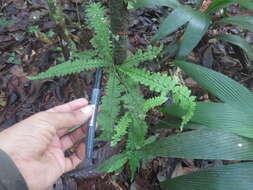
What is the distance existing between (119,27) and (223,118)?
2.85ft

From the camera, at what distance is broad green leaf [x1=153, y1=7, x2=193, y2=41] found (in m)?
2.53

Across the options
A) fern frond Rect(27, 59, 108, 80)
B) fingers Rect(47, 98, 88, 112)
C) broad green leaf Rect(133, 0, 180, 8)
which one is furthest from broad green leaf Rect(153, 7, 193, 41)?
fingers Rect(47, 98, 88, 112)

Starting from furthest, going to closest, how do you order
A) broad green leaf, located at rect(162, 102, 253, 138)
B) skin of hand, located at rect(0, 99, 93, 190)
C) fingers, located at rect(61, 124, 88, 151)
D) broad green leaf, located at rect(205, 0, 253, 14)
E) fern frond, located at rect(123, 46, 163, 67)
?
broad green leaf, located at rect(205, 0, 253, 14), fingers, located at rect(61, 124, 88, 151), fern frond, located at rect(123, 46, 163, 67), broad green leaf, located at rect(162, 102, 253, 138), skin of hand, located at rect(0, 99, 93, 190)

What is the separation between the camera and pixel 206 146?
1852 millimetres

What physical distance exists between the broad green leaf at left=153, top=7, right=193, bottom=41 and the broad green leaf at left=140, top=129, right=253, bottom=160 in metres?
0.95

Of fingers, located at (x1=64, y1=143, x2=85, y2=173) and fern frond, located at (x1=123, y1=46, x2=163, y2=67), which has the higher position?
fern frond, located at (x1=123, y1=46, x2=163, y2=67)

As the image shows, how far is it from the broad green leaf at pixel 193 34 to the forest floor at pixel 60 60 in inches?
14.2

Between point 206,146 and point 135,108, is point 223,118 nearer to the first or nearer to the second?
point 206,146

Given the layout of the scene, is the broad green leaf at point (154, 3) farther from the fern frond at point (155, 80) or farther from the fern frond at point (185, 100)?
the fern frond at point (185, 100)

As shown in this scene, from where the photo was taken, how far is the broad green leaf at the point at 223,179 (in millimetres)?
1778

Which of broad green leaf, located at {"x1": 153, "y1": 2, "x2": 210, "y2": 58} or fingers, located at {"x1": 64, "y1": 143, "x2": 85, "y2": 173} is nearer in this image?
fingers, located at {"x1": 64, "y1": 143, "x2": 85, "y2": 173}

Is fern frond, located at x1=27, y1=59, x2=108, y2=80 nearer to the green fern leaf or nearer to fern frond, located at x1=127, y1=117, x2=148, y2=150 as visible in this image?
the green fern leaf

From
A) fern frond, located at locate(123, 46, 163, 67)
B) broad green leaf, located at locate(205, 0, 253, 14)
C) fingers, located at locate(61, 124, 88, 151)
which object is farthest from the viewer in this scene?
broad green leaf, located at locate(205, 0, 253, 14)

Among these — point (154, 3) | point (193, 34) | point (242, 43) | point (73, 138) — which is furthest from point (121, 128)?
point (242, 43)
